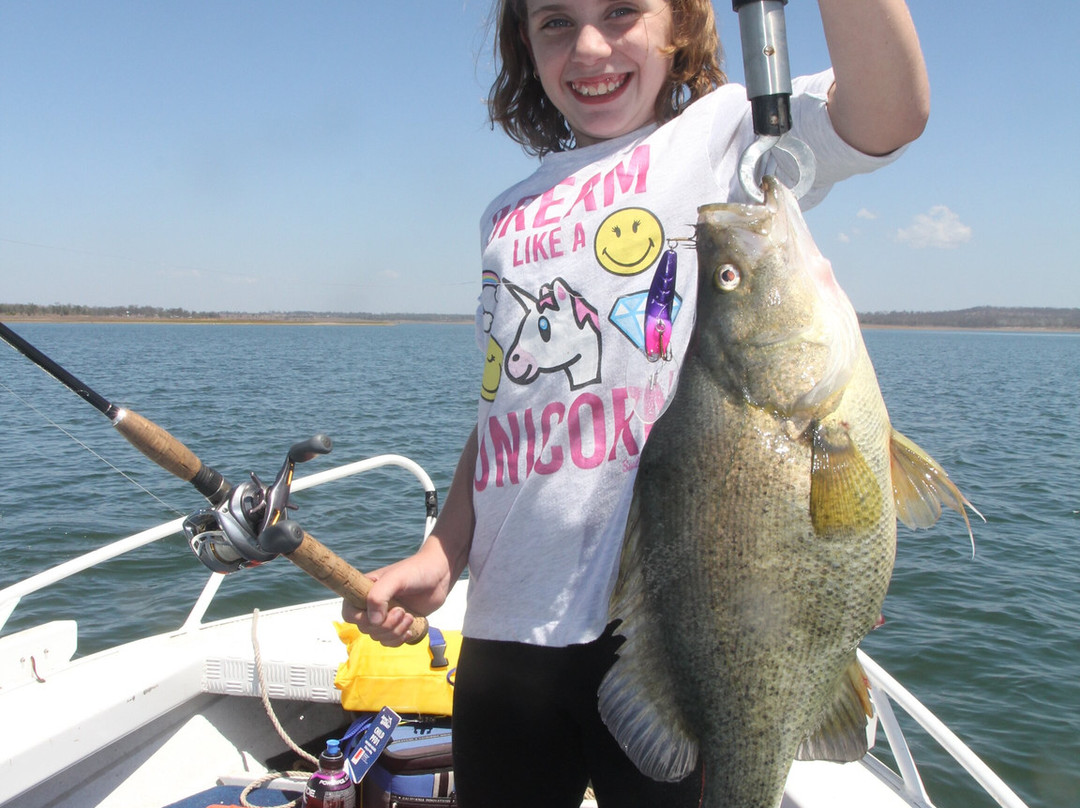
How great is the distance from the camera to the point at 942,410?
1059 inches

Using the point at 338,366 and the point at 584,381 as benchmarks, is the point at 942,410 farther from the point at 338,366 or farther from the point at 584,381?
the point at 338,366

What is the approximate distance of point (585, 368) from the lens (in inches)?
73.6

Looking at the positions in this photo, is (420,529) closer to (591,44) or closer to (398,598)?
(398,598)

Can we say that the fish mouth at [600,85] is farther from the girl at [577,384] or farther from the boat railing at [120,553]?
the boat railing at [120,553]

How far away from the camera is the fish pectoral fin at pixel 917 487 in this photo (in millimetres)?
1508

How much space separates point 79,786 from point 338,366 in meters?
45.7

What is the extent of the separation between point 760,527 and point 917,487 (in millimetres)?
320

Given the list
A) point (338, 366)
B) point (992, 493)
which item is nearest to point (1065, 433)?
point (992, 493)

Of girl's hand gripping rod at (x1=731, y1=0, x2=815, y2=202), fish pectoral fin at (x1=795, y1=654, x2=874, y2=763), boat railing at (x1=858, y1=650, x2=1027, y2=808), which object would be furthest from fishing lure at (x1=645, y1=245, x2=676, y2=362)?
boat railing at (x1=858, y1=650, x2=1027, y2=808)

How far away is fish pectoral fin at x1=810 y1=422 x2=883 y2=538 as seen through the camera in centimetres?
148

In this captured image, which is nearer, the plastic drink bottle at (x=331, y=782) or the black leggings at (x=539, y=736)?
the black leggings at (x=539, y=736)

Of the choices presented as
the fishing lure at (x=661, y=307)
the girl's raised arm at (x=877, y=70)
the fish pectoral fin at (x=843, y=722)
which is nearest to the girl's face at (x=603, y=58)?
the fishing lure at (x=661, y=307)

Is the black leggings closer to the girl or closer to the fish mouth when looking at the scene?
the girl

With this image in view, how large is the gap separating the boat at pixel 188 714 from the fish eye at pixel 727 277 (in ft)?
6.92
